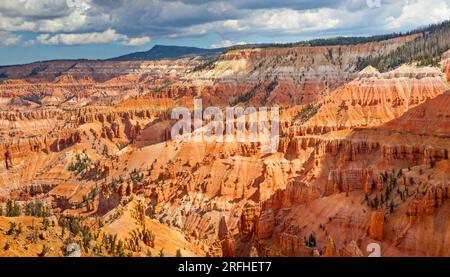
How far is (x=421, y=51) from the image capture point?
10381 cm

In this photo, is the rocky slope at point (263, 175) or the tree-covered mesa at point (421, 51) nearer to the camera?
the rocky slope at point (263, 175)

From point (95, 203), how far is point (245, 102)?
215 feet

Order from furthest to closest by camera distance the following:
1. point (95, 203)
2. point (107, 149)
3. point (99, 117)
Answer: point (99, 117) < point (107, 149) < point (95, 203)

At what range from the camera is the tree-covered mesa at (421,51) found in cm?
9433

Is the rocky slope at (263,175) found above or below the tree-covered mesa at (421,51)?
below

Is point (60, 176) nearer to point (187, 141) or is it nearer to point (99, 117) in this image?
point (187, 141)

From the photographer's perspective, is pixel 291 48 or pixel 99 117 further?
pixel 291 48

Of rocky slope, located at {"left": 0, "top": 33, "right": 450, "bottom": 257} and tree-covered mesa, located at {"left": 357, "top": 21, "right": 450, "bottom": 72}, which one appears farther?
tree-covered mesa, located at {"left": 357, "top": 21, "right": 450, "bottom": 72}

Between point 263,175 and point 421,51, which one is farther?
point 421,51

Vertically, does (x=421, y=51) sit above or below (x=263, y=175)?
above

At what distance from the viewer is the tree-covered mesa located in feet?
309

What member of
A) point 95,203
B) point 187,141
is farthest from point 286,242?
point 187,141

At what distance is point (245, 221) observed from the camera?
51.1 m
